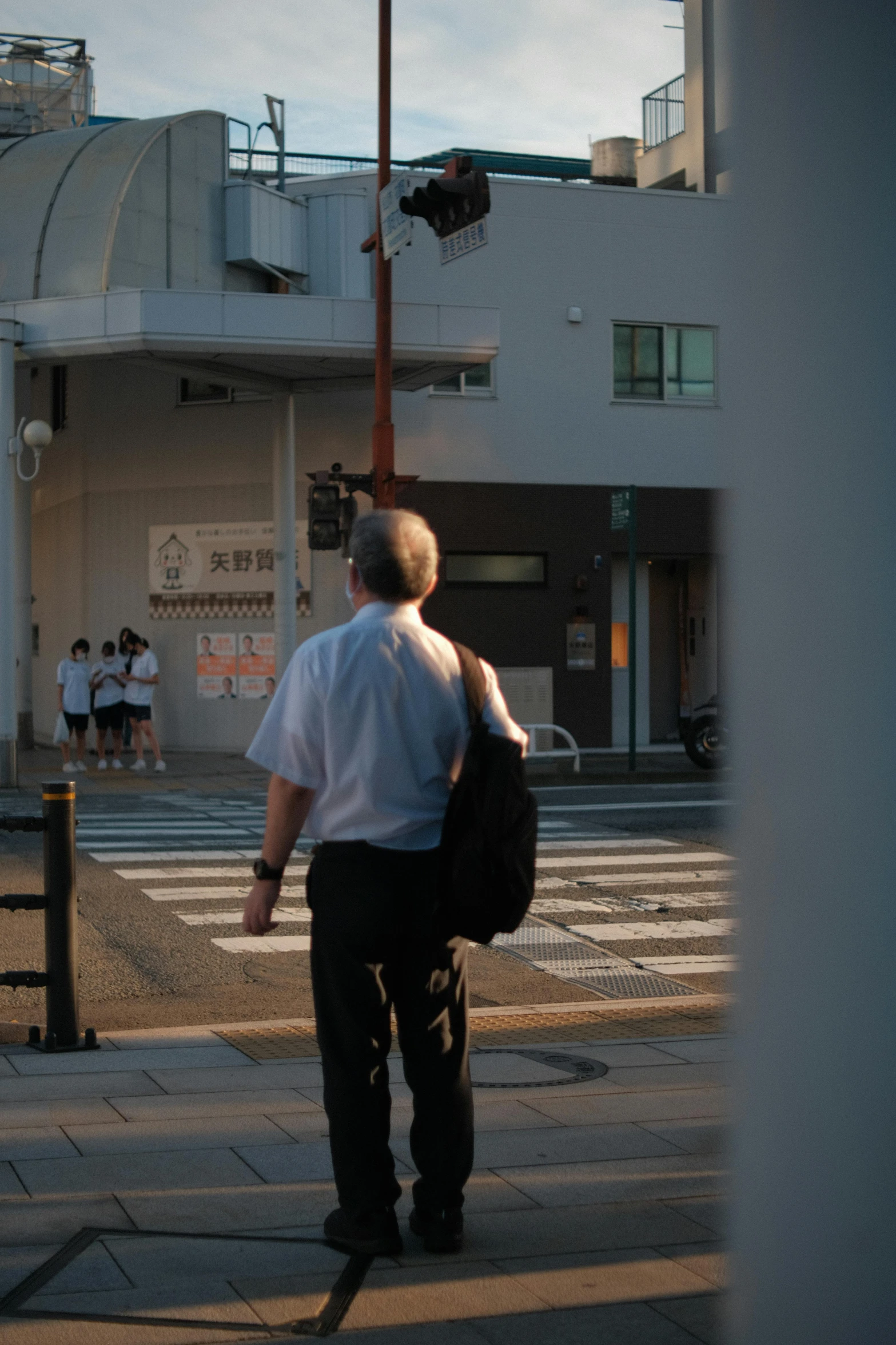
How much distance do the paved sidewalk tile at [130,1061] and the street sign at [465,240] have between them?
9.54 metres

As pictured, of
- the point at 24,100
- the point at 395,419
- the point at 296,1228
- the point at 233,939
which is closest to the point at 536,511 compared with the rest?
the point at 395,419

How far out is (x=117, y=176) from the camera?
68.5 feet

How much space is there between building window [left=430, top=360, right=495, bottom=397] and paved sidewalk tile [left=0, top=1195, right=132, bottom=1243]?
2002 cm

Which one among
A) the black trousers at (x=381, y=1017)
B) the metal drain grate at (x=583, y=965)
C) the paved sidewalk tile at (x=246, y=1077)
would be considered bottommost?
the metal drain grate at (x=583, y=965)

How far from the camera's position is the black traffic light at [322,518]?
54.4 feet

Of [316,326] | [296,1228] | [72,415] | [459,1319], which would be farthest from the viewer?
[72,415]

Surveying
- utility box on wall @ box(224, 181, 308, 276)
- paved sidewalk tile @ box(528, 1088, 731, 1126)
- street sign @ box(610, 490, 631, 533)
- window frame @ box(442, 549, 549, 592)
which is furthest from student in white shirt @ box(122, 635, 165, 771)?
paved sidewalk tile @ box(528, 1088, 731, 1126)

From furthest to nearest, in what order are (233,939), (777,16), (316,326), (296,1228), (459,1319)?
1. (316,326)
2. (233,939)
3. (296,1228)
4. (459,1319)
5. (777,16)

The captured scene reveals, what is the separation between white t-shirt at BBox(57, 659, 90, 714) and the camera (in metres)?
19.7

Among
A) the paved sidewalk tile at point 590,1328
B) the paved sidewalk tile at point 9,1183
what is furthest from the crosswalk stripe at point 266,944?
the paved sidewalk tile at point 590,1328

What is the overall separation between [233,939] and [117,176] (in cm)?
1481

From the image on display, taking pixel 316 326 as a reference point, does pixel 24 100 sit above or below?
above

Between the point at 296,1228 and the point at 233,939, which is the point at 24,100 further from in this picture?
the point at 296,1228

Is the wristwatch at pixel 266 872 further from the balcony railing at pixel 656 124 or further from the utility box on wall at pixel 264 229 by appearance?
the utility box on wall at pixel 264 229
